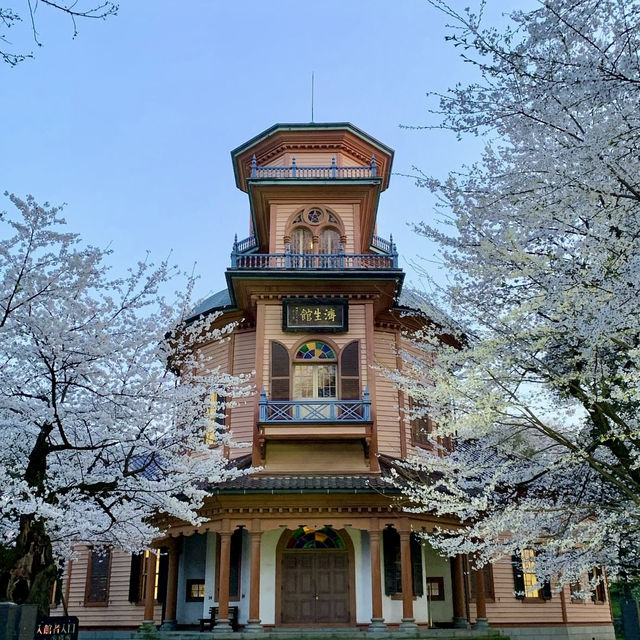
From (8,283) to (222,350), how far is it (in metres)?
12.8

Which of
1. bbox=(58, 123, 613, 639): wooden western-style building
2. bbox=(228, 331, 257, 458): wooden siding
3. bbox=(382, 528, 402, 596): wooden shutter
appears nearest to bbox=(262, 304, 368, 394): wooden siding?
bbox=(58, 123, 613, 639): wooden western-style building

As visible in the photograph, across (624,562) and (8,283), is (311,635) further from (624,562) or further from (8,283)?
(8,283)

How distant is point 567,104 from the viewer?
6676 mm

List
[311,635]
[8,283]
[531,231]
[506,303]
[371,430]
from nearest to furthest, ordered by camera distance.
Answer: [531,231]
[506,303]
[8,283]
[311,635]
[371,430]

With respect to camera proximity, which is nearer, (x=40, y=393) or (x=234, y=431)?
(x=40, y=393)

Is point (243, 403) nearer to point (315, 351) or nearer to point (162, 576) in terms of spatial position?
point (315, 351)

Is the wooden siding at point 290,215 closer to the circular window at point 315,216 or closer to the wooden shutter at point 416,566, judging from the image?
the circular window at point 315,216

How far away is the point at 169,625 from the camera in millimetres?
20047

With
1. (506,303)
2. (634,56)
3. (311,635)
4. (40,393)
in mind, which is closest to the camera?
(634,56)

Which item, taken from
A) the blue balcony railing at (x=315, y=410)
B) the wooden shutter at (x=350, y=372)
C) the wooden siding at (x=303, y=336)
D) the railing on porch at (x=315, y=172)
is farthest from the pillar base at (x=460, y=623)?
the railing on porch at (x=315, y=172)

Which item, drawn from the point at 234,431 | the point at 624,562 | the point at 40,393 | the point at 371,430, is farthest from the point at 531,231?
the point at 234,431

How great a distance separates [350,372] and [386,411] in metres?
2.11

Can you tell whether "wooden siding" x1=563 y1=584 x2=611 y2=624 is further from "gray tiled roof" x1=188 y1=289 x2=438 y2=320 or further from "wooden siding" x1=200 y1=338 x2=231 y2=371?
"wooden siding" x1=200 y1=338 x2=231 y2=371

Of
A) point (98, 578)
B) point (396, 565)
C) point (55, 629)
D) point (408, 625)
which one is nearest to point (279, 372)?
point (396, 565)
